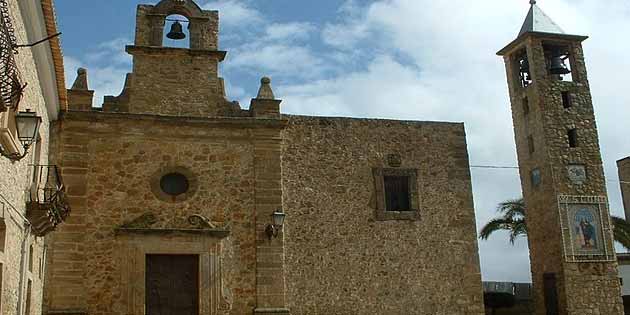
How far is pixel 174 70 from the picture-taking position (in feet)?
49.2

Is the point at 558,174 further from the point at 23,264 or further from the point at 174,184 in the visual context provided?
the point at 23,264

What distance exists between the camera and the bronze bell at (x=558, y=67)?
19781 mm

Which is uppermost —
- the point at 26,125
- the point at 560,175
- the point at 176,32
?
the point at 176,32

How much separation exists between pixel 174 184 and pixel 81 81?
288 centimetres

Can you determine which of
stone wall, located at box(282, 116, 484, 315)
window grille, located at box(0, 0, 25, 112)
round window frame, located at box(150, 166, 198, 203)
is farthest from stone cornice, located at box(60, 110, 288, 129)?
window grille, located at box(0, 0, 25, 112)

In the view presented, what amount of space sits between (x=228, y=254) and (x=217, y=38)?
4.84 meters

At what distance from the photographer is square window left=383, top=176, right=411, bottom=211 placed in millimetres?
15852

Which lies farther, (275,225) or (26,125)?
(275,225)

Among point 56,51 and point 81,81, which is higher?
point 81,81

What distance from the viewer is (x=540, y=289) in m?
19.1

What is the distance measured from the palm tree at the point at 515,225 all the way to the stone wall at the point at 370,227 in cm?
822

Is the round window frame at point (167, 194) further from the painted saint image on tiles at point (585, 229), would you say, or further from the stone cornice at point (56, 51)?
the painted saint image on tiles at point (585, 229)

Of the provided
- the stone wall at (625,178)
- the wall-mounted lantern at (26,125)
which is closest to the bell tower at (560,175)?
the stone wall at (625,178)

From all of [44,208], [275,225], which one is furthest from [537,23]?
[44,208]
